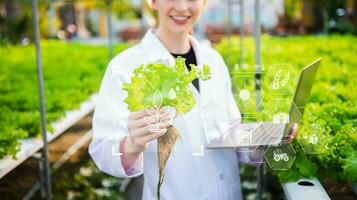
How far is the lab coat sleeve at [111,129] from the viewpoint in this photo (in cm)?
169


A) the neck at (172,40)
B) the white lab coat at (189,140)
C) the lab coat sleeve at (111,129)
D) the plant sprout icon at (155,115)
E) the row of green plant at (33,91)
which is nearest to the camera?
the plant sprout icon at (155,115)

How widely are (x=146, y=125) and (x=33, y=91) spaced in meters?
3.87

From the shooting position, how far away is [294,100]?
67.7 inches

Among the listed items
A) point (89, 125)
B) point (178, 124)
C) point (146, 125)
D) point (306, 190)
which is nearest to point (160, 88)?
point (146, 125)

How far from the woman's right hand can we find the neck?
575 mm

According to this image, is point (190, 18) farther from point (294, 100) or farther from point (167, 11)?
point (294, 100)

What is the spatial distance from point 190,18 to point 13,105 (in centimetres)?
288

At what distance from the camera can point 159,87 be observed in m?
1.41

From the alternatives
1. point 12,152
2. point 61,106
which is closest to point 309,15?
point 61,106

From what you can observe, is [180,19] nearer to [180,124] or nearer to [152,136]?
[180,124]

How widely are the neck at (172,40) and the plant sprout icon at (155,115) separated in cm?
60

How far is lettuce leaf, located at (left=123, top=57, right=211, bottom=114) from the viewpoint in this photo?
140cm

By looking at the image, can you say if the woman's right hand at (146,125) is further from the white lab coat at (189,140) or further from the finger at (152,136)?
the white lab coat at (189,140)

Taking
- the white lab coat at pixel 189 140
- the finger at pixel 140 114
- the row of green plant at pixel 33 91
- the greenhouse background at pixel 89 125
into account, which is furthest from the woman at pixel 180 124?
the row of green plant at pixel 33 91
